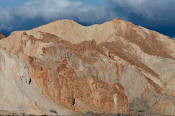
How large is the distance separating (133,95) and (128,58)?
2416 cm

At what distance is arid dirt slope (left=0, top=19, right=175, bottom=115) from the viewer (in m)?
77.3

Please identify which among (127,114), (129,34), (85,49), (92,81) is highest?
(129,34)

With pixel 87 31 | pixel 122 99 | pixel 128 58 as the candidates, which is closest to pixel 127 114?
pixel 122 99

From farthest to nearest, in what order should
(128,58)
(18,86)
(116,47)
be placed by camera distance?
(116,47)
(128,58)
(18,86)

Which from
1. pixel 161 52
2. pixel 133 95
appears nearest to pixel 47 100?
pixel 133 95

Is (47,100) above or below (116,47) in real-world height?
below

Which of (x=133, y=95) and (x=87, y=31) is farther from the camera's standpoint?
(x=87, y=31)

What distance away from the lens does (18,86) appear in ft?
249

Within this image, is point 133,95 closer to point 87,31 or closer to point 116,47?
point 116,47

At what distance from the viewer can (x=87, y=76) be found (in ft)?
314

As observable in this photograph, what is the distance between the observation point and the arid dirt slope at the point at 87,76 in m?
77.3

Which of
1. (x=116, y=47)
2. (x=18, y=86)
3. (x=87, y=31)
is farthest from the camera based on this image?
(x=87, y=31)

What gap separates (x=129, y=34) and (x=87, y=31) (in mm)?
→ 19782

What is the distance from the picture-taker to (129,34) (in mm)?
151875
